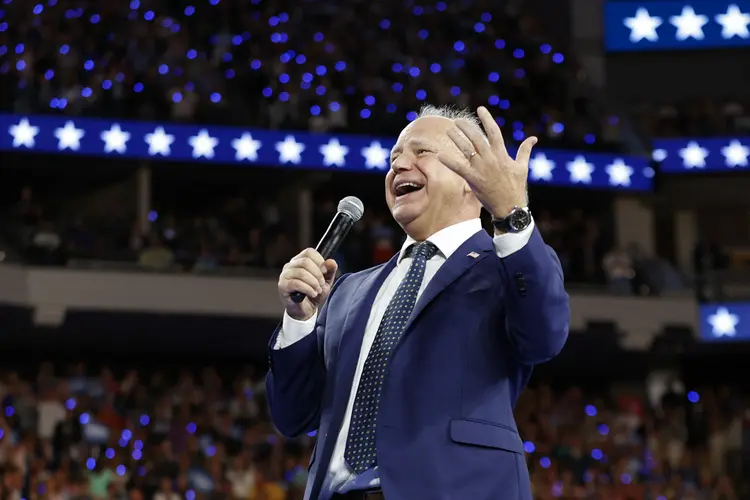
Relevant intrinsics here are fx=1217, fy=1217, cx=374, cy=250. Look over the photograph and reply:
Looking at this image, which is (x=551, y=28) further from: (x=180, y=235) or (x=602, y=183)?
(x=180, y=235)

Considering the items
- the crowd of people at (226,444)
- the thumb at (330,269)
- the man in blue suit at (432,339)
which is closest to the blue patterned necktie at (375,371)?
the man in blue suit at (432,339)

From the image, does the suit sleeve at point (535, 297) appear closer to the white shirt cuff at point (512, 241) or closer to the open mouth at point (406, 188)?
the white shirt cuff at point (512, 241)

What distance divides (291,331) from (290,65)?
1230cm

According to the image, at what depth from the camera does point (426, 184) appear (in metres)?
2.69

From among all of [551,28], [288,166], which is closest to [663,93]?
[551,28]

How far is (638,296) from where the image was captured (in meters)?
14.3

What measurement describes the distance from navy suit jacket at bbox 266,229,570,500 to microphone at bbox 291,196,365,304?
17 cm

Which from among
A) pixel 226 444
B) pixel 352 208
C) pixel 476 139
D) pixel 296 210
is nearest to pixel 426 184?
pixel 352 208

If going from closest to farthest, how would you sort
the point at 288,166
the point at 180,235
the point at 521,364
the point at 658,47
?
the point at 521,364, the point at 180,235, the point at 288,166, the point at 658,47

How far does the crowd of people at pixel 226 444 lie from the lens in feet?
31.3

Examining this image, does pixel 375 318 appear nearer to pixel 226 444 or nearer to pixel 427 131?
pixel 427 131

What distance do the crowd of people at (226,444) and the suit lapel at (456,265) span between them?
6.91 metres

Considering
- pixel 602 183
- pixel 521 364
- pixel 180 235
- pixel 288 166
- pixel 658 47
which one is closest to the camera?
pixel 521 364

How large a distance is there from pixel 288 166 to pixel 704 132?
5.85 meters
